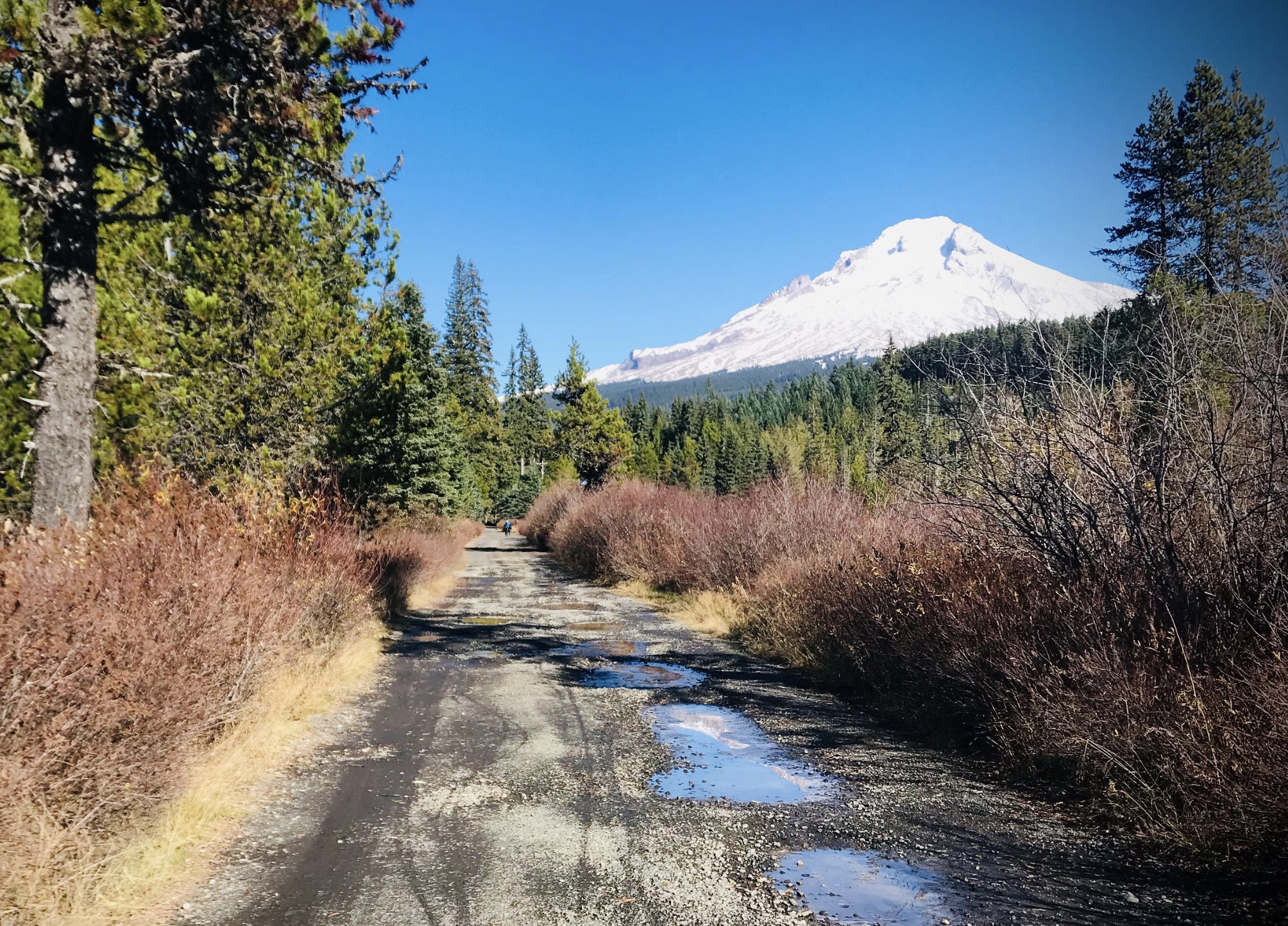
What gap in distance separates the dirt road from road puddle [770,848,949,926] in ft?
0.05

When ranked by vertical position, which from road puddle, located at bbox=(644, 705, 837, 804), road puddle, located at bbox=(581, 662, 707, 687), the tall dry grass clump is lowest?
road puddle, located at bbox=(581, 662, 707, 687)

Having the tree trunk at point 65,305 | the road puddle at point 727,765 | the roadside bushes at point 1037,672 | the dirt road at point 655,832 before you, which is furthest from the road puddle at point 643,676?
the tree trunk at point 65,305

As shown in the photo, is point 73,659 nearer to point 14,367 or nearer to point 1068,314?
point 14,367

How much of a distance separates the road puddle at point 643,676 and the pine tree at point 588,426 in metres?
36.0

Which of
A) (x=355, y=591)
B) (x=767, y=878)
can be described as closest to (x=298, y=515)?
(x=355, y=591)

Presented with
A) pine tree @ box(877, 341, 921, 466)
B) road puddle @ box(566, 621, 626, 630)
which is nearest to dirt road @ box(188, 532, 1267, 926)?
road puddle @ box(566, 621, 626, 630)

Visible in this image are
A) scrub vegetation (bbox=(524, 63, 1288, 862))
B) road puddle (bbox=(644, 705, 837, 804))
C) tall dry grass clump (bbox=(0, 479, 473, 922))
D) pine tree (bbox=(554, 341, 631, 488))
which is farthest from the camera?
pine tree (bbox=(554, 341, 631, 488))

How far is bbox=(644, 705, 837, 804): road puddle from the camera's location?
5801 millimetres

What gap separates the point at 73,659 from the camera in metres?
3.86

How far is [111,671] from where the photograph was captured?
13.4 ft

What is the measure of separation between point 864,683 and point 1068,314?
546 cm

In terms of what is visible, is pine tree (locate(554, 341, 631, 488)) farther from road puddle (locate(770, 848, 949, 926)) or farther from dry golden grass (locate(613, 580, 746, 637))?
road puddle (locate(770, 848, 949, 926))

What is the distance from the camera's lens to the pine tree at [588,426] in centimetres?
4766

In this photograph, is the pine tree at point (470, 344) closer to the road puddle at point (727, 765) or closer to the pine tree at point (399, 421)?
the pine tree at point (399, 421)
